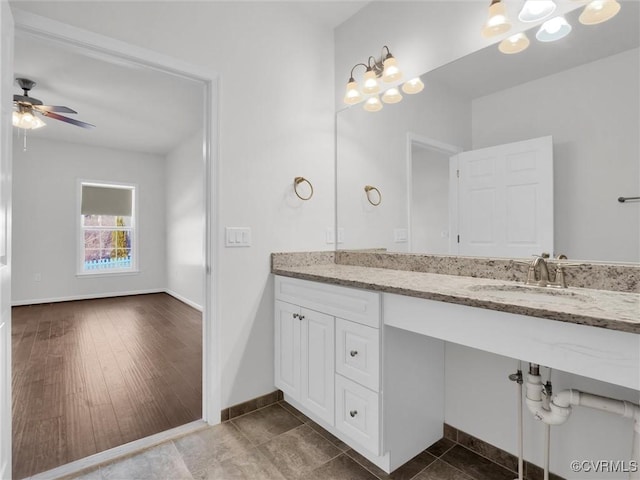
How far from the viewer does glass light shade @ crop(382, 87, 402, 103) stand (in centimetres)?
204

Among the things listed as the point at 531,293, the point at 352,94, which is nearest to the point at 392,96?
the point at 352,94

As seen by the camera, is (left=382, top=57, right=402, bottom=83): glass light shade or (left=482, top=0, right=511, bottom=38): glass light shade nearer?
(left=482, top=0, right=511, bottom=38): glass light shade

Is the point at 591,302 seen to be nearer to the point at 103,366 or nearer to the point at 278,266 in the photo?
the point at 278,266

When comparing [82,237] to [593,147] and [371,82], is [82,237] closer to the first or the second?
[371,82]

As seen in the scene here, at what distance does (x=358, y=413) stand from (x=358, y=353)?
277 mm

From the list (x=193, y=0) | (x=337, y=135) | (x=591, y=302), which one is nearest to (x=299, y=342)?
Answer: (x=591, y=302)

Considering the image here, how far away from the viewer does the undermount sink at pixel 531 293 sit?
116 centimetres

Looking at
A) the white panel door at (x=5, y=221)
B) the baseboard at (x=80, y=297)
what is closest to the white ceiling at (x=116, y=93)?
the white panel door at (x=5, y=221)

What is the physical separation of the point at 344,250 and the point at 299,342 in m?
0.78

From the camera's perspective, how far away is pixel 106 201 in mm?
5844

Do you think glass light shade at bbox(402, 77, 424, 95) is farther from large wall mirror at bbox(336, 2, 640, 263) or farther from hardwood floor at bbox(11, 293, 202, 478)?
hardwood floor at bbox(11, 293, 202, 478)

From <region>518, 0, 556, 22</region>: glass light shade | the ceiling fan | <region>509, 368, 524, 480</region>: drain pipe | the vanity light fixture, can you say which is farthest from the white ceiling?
<region>509, 368, 524, 480</region>: drain pipe

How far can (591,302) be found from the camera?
1064 mm

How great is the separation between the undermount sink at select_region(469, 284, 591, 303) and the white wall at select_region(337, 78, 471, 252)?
71cm
